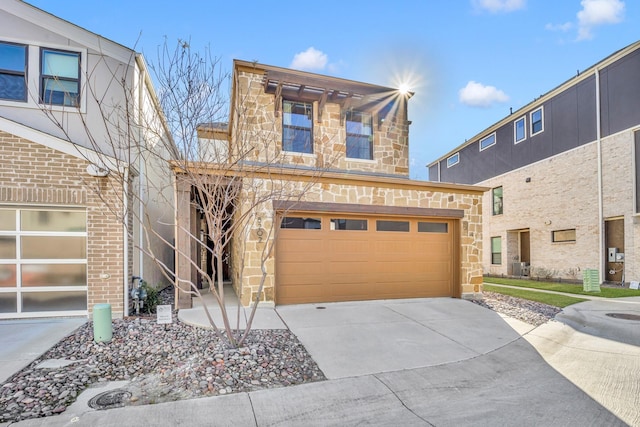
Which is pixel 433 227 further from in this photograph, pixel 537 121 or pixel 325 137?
pixel 537 121

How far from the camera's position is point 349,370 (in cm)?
453

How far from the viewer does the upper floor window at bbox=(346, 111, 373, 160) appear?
11352 mm

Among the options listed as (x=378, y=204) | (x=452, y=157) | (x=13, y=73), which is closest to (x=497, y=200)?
(x=452, y=157)

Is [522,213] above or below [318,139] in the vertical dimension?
below

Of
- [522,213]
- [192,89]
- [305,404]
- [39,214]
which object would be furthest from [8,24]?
[522,213]

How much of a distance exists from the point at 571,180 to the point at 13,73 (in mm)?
19875

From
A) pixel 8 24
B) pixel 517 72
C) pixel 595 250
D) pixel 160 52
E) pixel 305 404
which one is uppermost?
pixel 517 72

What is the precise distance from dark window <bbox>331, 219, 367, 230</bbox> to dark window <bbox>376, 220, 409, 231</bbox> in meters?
0.44

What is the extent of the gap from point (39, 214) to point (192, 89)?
4.79 metres

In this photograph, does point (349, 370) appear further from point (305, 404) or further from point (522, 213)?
point (522, 213)

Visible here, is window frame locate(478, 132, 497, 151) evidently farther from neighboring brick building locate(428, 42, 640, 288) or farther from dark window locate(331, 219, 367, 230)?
dark window locate(331, 219, 367, 230)

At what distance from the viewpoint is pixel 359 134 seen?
1151 cm

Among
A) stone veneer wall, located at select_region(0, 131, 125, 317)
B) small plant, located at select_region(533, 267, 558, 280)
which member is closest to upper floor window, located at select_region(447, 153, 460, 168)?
small plant, located at select_region(533, 267, 558, 280)

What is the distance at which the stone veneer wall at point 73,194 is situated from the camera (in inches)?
265
